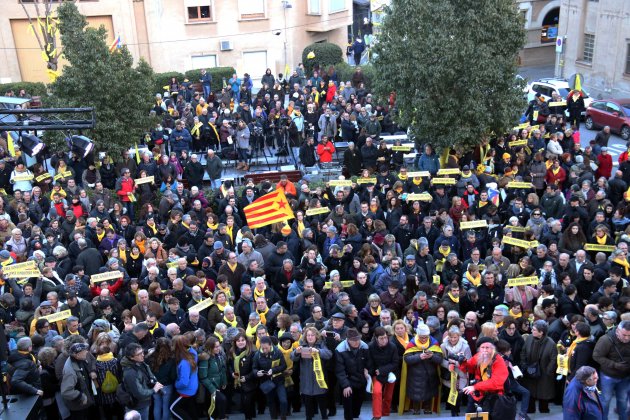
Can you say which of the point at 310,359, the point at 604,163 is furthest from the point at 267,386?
the point at 604,163

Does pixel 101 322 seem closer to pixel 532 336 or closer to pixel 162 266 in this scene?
pixel 162 266

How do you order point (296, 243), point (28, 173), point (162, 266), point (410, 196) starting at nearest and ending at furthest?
point (162, 266) → point (296, 243) → point (410, 196) → point (28, 173)

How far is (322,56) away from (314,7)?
303 cm

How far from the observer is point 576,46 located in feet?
111

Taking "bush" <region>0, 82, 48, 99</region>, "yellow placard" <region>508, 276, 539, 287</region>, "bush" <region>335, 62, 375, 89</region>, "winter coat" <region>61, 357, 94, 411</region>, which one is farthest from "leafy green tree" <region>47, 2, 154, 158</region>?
"bush" <region>335, 62, 375, 89</region>

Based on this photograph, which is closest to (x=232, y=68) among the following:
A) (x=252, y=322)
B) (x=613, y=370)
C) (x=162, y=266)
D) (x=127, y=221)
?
(x=127, y=221)

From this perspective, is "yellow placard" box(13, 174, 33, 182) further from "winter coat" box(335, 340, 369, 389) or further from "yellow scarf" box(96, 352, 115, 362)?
"winter coat" box(335, 340, 369, 389)

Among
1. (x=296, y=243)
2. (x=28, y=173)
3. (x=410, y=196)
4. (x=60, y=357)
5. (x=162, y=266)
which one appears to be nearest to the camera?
(x=60, y=357)

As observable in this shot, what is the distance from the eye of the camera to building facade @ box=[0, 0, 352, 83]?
32.1m

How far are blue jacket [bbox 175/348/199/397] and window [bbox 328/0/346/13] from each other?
2855cm

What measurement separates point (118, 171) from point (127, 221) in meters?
3.78

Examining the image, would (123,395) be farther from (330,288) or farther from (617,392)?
(617,392)

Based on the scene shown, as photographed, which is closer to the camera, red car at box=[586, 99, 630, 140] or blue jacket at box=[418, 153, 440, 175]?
blue jacket at box=[418, 153, 440, 175]

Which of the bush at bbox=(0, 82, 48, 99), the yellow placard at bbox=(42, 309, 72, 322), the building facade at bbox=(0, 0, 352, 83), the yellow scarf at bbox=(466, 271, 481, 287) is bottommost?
the yellow scarf at bbox=(466, 271, 481, 287)
